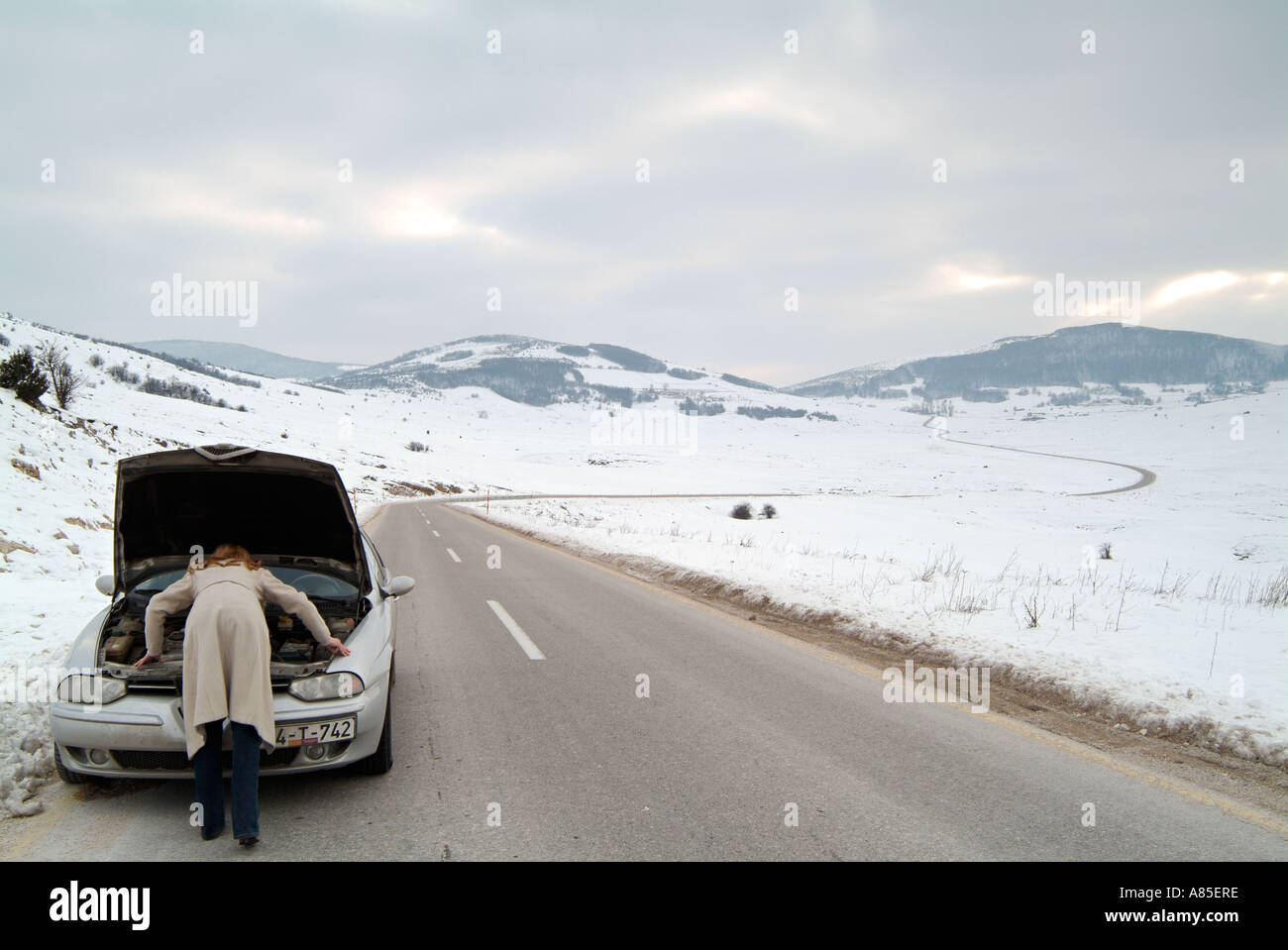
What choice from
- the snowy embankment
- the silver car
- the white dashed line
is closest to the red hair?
the silver car

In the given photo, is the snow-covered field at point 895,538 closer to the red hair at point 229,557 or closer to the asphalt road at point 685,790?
the asphalt road at point 685,790

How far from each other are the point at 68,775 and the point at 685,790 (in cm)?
341

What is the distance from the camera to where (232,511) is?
18.3 ft

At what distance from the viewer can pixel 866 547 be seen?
2567cm

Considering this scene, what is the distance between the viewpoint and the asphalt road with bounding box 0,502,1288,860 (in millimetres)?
3490

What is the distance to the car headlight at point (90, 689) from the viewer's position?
12.3 feet

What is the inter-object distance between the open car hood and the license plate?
1.49 m

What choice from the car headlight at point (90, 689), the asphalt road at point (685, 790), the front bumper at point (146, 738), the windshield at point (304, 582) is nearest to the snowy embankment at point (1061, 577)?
the asphalt road at point (685, 790)

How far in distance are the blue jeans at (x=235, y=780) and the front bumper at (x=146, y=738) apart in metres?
0.21

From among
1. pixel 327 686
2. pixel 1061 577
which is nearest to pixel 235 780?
pixel 327 686

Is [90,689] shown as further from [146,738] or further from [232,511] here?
[232,511]

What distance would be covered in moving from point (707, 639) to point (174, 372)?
132566 mm

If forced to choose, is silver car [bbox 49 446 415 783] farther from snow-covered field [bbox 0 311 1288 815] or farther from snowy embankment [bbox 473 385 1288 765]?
snowy embankment [bbox 473 385 1288 765]
